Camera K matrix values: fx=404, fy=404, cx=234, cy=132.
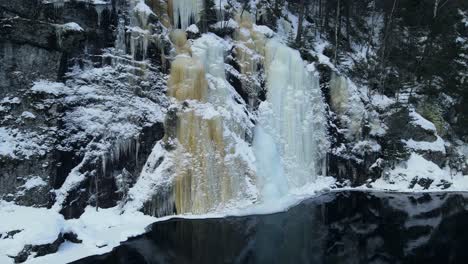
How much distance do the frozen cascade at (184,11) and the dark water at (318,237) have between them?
353 inches

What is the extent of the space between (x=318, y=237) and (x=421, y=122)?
1243 cm

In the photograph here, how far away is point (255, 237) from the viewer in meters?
13.3

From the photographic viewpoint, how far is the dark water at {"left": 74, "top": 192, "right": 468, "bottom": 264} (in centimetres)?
1145

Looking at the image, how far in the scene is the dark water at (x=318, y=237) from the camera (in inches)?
451

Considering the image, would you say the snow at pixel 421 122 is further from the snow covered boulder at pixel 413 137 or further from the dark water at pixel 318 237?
the dark water at pixel 318 237

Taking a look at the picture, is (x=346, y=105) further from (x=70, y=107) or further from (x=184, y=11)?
(x=70, y=107)

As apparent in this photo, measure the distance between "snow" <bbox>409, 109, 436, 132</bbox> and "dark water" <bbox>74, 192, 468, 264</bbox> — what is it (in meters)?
5.61

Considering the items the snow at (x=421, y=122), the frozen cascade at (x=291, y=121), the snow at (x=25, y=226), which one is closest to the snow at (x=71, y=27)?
the snow at (x=25, y=226)

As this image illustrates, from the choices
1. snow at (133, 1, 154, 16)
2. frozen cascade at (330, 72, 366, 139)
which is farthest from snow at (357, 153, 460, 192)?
snow at (133, 1, 154, 16)

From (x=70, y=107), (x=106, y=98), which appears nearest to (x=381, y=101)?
(x=106, y=98)

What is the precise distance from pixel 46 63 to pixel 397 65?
21253mm

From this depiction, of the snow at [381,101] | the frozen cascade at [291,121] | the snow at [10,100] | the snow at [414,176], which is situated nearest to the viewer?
the snow at [10,100]

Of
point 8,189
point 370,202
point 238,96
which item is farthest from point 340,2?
point 8,189

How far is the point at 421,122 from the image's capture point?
22.4m
